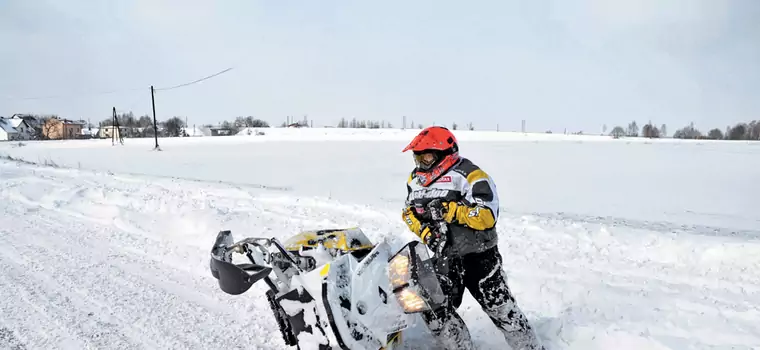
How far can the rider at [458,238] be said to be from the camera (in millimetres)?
3127

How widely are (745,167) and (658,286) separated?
91.3 feet

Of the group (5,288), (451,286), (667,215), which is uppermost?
(451,286)

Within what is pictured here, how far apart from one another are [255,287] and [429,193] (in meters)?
2.46

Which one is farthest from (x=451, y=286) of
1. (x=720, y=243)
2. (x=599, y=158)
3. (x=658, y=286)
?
(x=599, y=158)

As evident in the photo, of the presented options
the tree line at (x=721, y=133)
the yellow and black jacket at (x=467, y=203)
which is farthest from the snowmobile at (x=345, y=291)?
the tree line at (x=721, y=133)

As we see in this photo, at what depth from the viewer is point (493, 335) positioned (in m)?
3.88

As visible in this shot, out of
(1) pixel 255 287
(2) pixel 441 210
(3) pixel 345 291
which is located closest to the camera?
(3) pixel 345 291

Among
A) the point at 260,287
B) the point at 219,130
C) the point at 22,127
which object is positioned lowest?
the point at 260,287

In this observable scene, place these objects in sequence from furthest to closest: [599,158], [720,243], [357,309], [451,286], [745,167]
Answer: [599,158]
[745,167]
[720,243]
[451,286]
[357,309]

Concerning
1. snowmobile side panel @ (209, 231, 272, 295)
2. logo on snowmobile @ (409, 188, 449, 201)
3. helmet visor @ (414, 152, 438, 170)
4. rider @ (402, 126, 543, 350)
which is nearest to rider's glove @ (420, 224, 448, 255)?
rider @ (402, 126, 543, 350)

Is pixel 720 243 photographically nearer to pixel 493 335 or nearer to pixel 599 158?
pixel 493 335

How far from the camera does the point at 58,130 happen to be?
356 ft

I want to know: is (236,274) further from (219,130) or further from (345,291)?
(219,130)

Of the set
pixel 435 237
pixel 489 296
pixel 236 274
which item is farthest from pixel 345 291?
pixel 489 296
